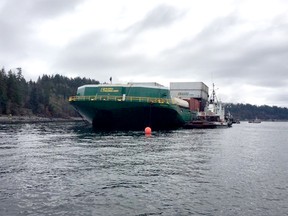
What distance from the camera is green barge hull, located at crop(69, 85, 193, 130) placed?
57.2 m

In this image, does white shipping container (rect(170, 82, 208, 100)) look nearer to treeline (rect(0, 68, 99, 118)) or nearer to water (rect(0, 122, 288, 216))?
water (rect(0, 122, 288, 216))

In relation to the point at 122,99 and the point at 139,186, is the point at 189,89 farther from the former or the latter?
the point at 139,186

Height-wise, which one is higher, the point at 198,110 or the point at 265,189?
the point at 198,110

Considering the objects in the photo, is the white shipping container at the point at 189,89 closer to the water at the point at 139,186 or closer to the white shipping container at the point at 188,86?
the white shipping container at the point at 188,86

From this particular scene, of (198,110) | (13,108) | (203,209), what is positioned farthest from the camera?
(13,108)

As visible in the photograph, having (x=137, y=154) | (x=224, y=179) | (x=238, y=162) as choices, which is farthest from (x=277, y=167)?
(x=137, y=154)

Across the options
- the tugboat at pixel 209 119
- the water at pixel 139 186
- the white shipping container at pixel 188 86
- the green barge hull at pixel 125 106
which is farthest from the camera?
the white shipping container at pixel 188 86

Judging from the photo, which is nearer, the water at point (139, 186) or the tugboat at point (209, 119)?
Answer: the water at point (139, 186)

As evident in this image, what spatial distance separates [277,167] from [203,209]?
39.7ft

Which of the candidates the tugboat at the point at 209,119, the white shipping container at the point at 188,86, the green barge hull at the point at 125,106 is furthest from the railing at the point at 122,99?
the white shipping container at the point at 188,86

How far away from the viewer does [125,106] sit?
56.8 meters

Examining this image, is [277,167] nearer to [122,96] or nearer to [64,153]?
[64,153]

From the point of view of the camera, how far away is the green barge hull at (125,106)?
57156mm

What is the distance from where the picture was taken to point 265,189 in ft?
49.9
